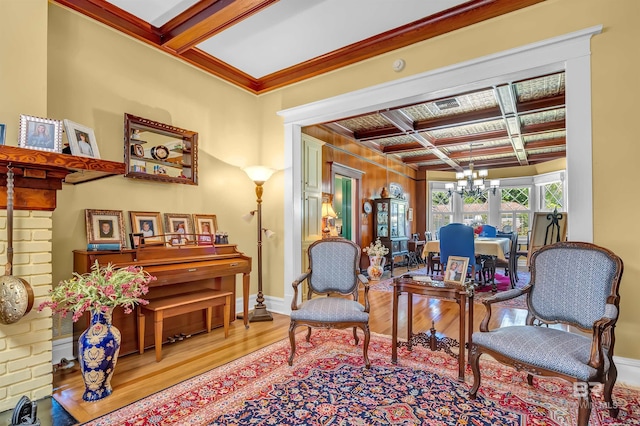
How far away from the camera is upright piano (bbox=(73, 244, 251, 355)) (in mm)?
2846

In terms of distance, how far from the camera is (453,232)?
5.60m

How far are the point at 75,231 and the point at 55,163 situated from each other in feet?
3.31

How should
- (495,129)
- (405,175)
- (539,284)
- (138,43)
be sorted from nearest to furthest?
1. (539,284)
2. (138,43)
3. (495,129)
4. (405,175)

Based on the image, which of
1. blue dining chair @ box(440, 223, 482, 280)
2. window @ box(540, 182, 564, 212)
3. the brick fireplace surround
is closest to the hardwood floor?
A: the brick fireplace surround

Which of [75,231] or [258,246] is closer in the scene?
[75,231]

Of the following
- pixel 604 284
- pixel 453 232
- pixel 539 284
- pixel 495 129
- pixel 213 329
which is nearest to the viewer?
pixel 604 284

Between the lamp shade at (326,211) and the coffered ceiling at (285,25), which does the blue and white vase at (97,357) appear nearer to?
the coffered ceiling at (285,25)

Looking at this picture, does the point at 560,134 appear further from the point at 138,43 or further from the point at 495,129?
the point at 138,43

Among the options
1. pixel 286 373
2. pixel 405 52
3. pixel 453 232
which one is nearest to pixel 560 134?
pixel 453 232

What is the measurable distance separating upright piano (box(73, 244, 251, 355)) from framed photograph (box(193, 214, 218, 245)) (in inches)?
6.2

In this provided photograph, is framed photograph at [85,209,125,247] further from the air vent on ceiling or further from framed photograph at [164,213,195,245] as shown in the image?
the air vent on ceiling

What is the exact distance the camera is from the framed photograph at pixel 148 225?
3.24 meters

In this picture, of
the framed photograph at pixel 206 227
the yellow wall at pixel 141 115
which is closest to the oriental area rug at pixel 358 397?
the framed photograph at pixel 206 227

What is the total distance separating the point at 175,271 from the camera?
304cm
